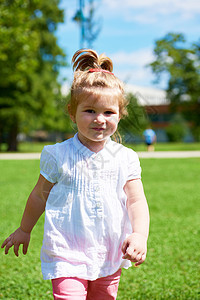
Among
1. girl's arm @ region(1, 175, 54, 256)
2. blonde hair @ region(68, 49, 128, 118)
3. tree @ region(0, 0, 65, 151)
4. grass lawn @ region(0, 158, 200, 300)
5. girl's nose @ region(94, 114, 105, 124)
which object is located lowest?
grass lawn @ region(0, 158, 200, 300)

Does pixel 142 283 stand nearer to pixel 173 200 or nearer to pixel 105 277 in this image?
pixel 105 277

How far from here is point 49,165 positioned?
1.96 m

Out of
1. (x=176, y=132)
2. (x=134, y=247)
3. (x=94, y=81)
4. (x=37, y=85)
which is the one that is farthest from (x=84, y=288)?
(x=176, y=132)

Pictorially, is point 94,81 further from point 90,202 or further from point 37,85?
point 37,85

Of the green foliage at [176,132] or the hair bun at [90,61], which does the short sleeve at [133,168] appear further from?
the green foliage at [176,132]

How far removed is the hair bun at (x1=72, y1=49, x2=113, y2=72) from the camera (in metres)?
2.12

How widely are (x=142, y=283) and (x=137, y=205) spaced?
1667mm

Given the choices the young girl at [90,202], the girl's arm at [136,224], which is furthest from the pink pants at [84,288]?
the girl's arm at [136,224]

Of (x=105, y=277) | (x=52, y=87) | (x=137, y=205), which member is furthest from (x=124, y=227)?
(x=52, y=87)

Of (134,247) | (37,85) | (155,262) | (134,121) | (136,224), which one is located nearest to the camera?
(134,247)

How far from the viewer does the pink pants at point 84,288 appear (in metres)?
1.85

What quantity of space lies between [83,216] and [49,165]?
0.29 m

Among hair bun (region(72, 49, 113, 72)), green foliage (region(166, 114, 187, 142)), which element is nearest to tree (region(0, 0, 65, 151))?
hair bun (region(72, 49, 113, 72))

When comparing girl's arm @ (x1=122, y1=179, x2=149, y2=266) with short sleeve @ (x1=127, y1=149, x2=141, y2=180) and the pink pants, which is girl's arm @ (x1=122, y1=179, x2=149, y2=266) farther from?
the pink pants
